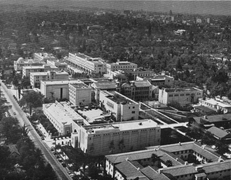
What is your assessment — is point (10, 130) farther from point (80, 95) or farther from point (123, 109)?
point (80, 95)

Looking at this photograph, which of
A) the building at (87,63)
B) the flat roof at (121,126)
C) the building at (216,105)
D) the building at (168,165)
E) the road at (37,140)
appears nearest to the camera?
the building at (168,165)

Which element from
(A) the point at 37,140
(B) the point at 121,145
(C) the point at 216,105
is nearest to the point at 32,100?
(A) the point at 37,140

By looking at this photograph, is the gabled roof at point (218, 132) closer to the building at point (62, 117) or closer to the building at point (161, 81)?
the building at point (62, 117)

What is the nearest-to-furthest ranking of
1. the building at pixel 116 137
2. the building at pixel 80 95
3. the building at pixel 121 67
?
the building at pixel 116 137
the building at pixel 80 95
the building at pixel 121 67

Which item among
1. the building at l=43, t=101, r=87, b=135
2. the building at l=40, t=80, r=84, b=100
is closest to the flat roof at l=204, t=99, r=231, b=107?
the building at l=43, t=101, r=87, b=135

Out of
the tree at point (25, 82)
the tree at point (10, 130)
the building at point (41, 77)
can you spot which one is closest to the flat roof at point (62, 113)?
the tree at point (10, 130)

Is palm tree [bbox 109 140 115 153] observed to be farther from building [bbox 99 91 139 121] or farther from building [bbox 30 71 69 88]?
building [bbox 30 71 69 88]

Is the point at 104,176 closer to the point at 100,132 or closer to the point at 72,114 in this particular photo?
the point at 100,132
